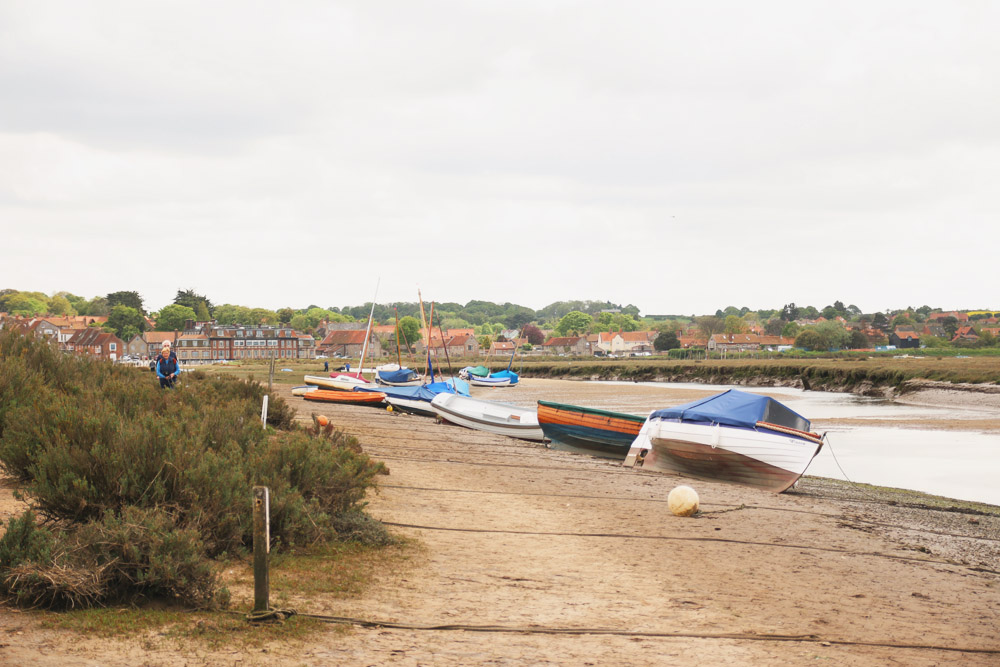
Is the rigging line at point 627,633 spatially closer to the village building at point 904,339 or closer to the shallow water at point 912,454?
the shallow water at point 912,454

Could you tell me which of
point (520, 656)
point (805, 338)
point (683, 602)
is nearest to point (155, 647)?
point (520, 656)

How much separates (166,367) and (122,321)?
14849 cm

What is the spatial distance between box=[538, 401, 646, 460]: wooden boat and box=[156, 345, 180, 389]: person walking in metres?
10.6

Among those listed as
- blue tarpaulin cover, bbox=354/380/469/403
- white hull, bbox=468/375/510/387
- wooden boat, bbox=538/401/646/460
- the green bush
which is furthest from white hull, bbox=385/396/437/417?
white hull, bbox=468/375/510/387

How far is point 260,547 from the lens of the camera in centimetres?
621

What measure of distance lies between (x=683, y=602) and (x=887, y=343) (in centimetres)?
17773

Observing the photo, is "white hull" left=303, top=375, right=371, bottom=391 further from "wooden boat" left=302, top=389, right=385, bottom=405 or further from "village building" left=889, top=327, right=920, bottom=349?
"village building" left=889, top=327, right=920, bottom=349

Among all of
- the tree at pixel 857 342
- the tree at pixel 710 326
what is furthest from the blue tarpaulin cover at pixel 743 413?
the tree at pixel 710 326

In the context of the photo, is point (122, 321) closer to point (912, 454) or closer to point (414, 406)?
point (414, 406)

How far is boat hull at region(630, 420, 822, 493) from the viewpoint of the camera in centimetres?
1733

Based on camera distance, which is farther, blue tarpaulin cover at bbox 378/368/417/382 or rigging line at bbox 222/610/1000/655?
blue tarpaulin cover at bbox 378/368/417/382

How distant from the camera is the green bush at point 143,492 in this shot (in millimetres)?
6324

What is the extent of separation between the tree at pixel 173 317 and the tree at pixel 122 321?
50.2ft

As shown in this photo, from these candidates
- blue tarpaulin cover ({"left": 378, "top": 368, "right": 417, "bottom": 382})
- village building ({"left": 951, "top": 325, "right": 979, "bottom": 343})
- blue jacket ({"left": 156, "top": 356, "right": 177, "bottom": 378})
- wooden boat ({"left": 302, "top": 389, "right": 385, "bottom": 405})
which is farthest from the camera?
village building ({"left": 951, "top": 325, "right": 979, "bottom": 343})
